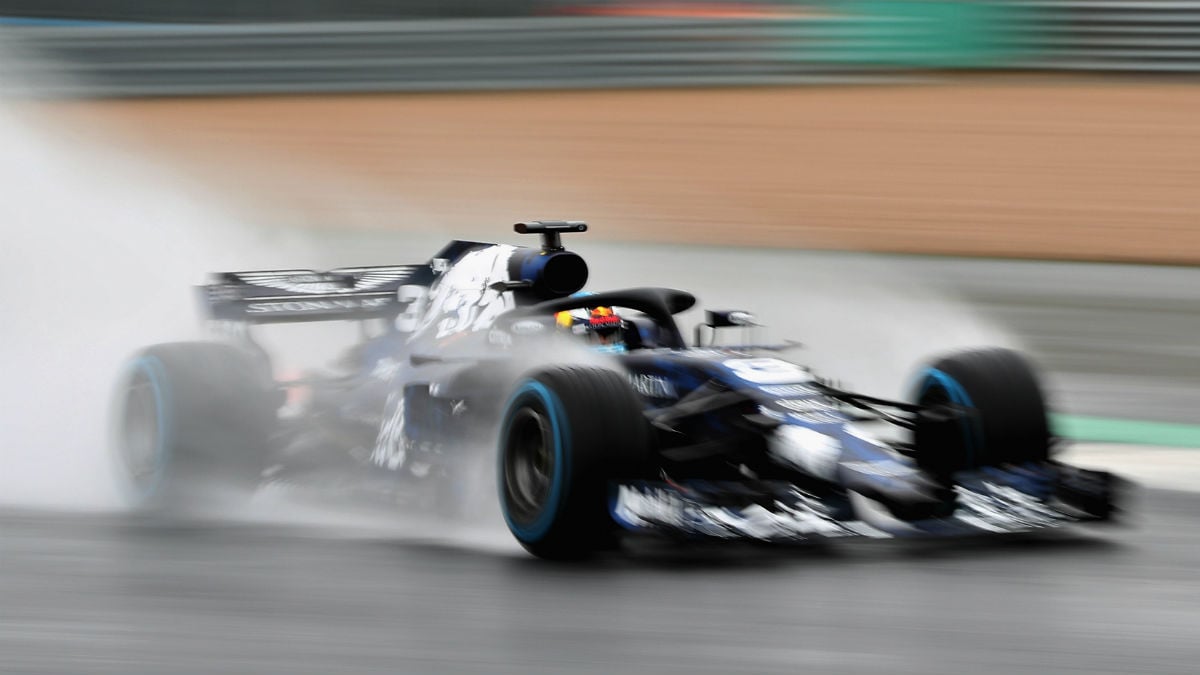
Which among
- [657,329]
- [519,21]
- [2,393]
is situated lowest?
[2,393]

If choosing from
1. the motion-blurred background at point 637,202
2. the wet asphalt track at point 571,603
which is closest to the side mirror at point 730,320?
the wet asphalt track at point 571,603

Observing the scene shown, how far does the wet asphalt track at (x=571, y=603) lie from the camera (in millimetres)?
5285

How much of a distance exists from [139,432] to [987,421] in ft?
12.7

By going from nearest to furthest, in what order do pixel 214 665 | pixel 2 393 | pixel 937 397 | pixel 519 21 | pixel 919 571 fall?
pixel 214 665
pixel 919 571
pixel 937 397
pixel 2 393
pixel 519 21

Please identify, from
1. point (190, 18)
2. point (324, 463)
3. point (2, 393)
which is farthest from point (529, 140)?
point (324, 463)

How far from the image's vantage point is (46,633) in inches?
223

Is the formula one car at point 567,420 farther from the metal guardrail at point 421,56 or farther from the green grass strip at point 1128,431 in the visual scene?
the metal guardrail at point 421,56

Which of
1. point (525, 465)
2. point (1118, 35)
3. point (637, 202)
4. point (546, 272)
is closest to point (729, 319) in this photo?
point (546, 272)

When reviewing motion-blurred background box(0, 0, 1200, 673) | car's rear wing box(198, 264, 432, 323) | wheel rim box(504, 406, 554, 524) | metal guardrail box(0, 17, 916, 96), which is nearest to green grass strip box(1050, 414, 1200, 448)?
motion-blurred background box(0, 0, 1200, 673)

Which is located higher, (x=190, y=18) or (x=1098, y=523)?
(x=190, y=18)

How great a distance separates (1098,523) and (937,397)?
3.03 ft

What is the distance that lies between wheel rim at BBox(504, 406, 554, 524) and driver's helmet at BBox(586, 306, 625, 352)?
975mm

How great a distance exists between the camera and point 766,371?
7043 mm

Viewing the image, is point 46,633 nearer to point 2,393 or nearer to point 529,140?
point 2,393
